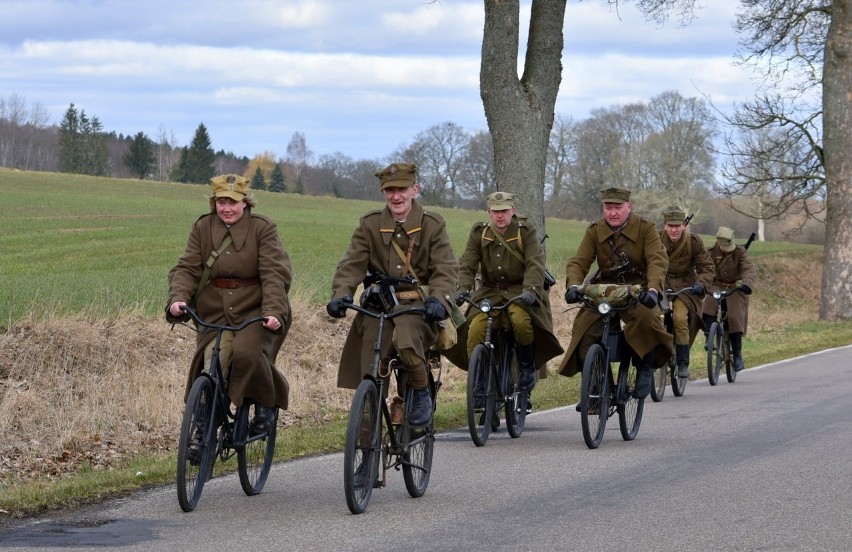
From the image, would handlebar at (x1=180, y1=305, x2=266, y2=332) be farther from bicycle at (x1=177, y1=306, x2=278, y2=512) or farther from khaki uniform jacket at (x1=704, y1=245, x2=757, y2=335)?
khaki uniform jacket at (x1=704, y1=245, x2=757, y2=335)

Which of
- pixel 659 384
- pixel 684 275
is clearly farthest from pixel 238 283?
pixel 684 275

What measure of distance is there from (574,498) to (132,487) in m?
2.90

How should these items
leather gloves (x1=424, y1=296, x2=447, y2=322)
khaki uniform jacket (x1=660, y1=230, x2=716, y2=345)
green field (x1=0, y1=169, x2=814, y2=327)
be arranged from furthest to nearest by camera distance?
1. green field (x1=0, y1=169, x2=814, y2=327)
2. khaki uniform jacket (x1=660, y1=230, x2=716, y2=345)
3. leather gloves (x1=424, y1=296, x2=447, y2=322)

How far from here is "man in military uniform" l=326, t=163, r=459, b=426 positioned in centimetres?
790

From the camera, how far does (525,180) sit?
16.6 metres

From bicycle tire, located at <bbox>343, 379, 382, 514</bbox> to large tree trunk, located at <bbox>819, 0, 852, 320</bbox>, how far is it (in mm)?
25029

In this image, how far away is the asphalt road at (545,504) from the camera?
6.57 metres

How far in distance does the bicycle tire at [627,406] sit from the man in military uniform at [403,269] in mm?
3098

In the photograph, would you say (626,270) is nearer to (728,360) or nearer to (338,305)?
(338,305)

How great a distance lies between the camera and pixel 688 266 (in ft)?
51.6

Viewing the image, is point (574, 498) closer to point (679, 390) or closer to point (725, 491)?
point (725, 491)

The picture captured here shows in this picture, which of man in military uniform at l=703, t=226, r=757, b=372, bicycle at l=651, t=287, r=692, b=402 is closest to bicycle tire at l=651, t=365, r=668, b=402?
bicycle at l=651, t=287, r=692, b=402

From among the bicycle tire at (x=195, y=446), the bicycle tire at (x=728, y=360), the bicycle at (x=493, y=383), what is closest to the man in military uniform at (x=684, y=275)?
the bicycle tire at (x=728, y=360)

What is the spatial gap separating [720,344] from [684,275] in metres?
1.58
